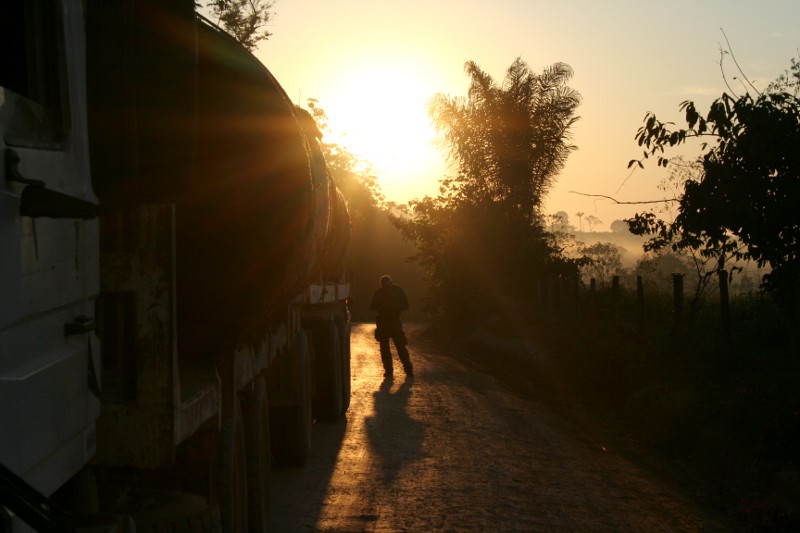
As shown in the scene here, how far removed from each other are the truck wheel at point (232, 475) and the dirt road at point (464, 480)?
2.07m

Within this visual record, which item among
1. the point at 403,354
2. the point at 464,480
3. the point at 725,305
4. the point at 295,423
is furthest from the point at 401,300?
the point at 464,480

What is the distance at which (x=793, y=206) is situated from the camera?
1202cm

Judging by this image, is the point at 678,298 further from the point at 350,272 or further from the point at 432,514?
the point at 432,514

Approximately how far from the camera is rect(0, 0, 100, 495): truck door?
2.34m

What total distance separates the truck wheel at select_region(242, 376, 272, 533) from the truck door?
9.12ft

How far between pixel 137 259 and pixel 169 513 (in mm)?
900

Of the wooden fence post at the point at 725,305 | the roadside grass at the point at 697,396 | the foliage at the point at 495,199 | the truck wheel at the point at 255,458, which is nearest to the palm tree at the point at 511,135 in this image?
the foliage at the point at 495,199

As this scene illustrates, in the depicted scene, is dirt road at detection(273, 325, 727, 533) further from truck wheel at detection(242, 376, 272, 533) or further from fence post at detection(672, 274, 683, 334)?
fence post at detection(672, 274, 683, 334)

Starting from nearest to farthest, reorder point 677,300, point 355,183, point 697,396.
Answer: point 697,396
point 677,300
point 355,183

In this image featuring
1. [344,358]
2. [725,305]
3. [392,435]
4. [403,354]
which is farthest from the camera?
[403,354]

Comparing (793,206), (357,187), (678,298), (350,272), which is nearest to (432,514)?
(793,206)

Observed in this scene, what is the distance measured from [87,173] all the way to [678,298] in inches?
607

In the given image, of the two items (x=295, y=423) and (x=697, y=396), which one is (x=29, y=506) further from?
(x=697, y=396)

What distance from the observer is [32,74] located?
2.67 metres
